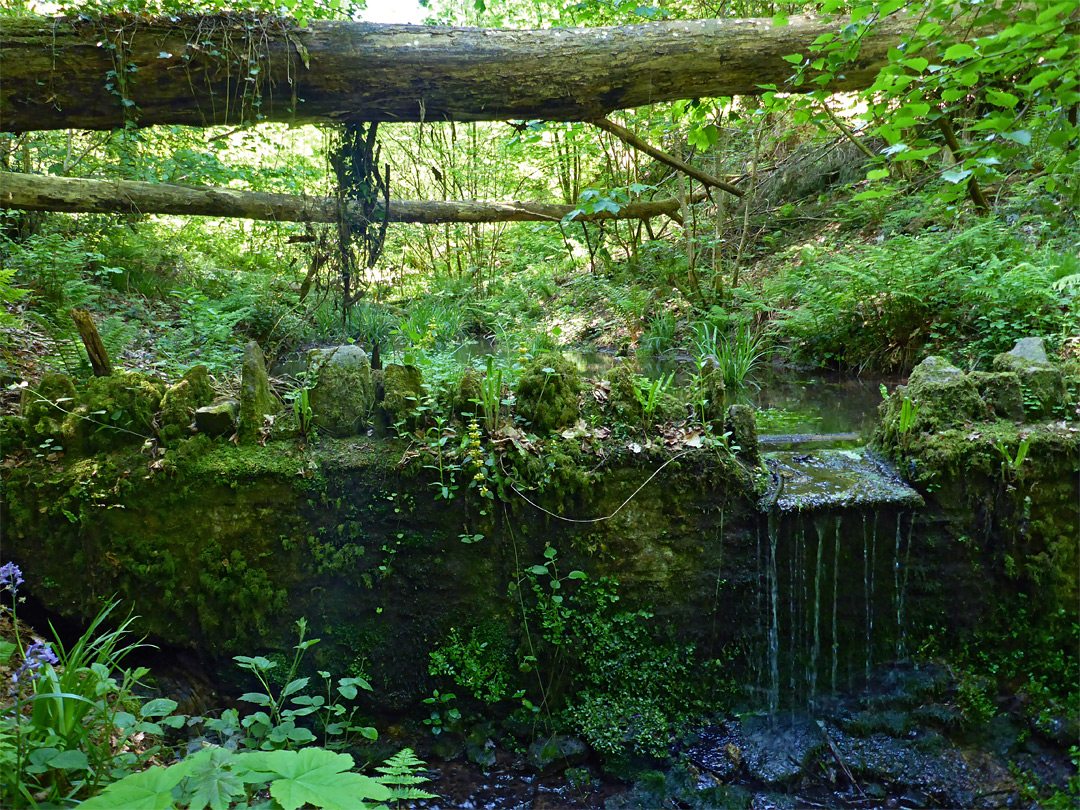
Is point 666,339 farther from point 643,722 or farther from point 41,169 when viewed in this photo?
point 41,169

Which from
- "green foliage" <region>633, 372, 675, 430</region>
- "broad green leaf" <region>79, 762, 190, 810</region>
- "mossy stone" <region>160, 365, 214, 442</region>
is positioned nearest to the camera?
"broad green leaf" <region>79, 762, 190, 810</region>

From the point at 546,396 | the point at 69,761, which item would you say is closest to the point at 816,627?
the point at 546,396

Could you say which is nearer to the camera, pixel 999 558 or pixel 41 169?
pixel 999 558

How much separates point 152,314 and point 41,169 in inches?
130

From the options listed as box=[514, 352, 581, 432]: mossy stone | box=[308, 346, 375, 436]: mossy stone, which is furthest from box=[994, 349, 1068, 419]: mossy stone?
box=[308, 346, 375, 436]: mossy stone

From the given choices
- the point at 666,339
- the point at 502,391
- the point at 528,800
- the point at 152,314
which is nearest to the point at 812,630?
the point at 528,800

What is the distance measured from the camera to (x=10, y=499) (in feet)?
11.1

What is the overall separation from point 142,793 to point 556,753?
2308mm

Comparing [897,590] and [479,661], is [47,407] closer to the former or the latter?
[479,661]

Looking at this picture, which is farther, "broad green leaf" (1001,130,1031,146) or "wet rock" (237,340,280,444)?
"wet rock" (237,340,280,444)

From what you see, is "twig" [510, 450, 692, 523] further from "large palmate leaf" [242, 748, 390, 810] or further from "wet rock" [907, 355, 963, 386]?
"large palmate leaf" [242, 748, 390, 810]

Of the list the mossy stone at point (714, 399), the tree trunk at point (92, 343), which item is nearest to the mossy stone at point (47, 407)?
the tree trunk at point (92, 343)

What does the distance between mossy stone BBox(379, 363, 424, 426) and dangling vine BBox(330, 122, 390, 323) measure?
1.26 m

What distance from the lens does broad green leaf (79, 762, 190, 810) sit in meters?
1.46
